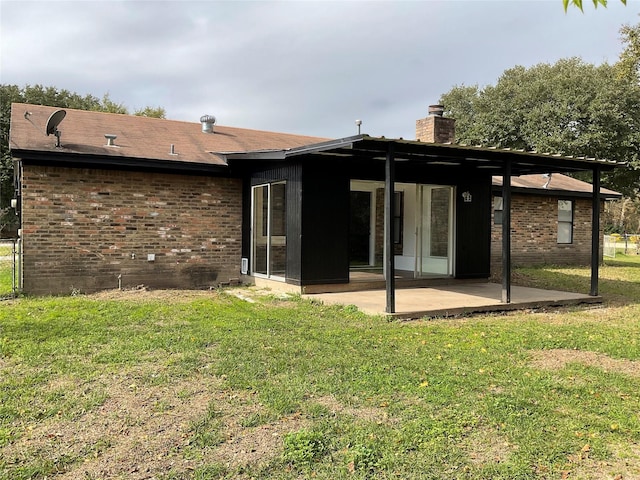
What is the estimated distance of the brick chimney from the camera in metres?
11.6

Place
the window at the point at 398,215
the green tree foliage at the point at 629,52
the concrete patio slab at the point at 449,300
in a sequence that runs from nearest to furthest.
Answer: the concrete patio slab at the point at 449,300 < the window at the point at 398,215 < the green tree foliage at the point at 629,52

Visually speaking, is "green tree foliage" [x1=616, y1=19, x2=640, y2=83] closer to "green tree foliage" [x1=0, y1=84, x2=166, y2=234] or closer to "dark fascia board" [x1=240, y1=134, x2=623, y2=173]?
"dark fascia board" [x1=240, y1=134, x2=623, y2=173]

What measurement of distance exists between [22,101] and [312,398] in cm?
3597

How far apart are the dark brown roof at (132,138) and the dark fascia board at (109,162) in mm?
68

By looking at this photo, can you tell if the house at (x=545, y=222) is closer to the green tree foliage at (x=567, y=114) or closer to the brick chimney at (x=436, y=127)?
the brick chimney at (x=436, y=127)

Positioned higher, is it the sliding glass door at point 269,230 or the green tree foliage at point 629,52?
the green tree foliage at point 629,52

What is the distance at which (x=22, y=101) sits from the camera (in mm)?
33094

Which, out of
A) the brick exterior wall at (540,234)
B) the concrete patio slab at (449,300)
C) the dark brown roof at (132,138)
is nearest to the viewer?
the concrete patio slab at (449,300)

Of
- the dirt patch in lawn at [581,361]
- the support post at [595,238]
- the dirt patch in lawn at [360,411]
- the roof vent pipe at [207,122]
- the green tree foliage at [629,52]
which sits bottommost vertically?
the dirt patch in lawn at [360,411]

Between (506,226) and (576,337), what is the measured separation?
103 inches

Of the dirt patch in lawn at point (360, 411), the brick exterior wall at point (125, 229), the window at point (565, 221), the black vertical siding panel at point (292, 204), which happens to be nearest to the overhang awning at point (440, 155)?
the black vertical siding panel at point (292, 204)

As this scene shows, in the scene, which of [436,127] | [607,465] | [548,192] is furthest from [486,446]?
[548,192]

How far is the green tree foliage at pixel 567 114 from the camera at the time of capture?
24.1 meters

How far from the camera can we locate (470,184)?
1109 cm
